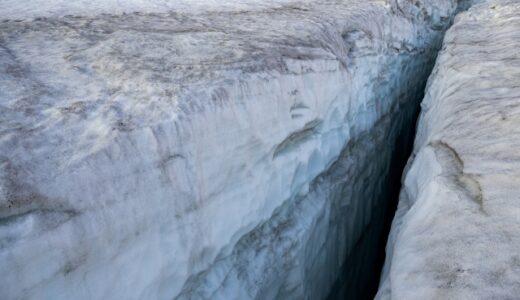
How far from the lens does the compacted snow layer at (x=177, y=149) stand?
1153 mm

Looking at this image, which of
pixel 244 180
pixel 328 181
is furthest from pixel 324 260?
pixel 244 180

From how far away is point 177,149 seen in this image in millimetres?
1429

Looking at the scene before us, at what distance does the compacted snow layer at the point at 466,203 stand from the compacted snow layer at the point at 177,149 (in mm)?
530

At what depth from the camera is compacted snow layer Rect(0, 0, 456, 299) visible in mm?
1153

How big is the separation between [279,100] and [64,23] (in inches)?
39.1

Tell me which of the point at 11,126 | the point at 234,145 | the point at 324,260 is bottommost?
the point at 324,260

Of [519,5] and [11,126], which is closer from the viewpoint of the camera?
[11,126]

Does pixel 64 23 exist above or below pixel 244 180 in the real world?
above

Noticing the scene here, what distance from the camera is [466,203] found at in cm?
143

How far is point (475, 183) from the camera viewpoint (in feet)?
4.97

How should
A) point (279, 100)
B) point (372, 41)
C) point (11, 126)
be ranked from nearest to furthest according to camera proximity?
1. point (11, 126)
2. point (279, 100)
3. point (372, 41)

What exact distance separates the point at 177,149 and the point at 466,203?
937 mm

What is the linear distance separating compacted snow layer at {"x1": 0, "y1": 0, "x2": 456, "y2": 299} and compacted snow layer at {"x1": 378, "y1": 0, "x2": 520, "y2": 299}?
0.53 metres

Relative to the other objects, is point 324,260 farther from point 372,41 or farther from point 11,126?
point 11,126
